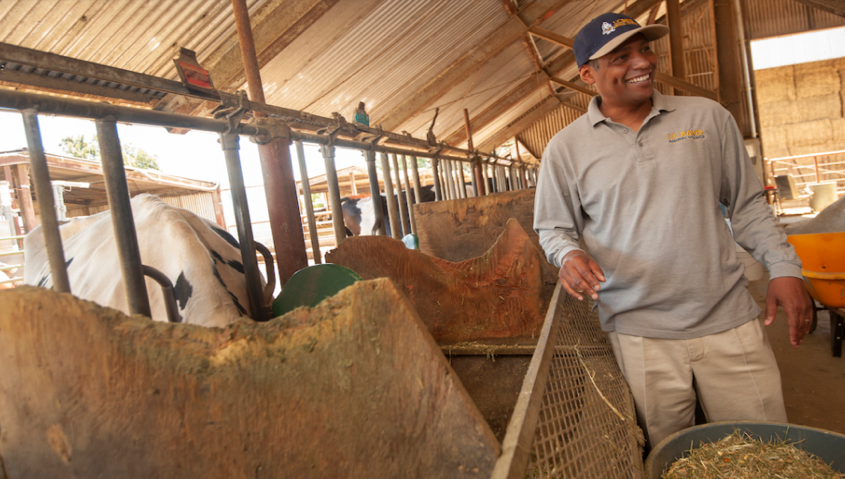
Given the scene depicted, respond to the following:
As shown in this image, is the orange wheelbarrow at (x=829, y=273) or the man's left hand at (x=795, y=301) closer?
the man's left hand at (x=795, y=301)

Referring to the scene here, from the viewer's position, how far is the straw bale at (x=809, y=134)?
49.5 ft

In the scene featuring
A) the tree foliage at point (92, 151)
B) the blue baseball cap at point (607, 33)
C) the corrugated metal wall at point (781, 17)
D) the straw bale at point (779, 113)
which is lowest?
the blue baseball cap at point (607, 33)

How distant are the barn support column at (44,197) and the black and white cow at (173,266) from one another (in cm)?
45

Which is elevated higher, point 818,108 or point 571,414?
point 818,108

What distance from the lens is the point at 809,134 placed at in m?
15.2

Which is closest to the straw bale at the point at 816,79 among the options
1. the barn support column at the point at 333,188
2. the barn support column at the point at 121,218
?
the barn support column at the point at 333,188

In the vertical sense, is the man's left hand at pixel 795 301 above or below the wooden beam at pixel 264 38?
below

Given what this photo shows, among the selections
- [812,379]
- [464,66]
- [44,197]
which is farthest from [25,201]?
[812,379]

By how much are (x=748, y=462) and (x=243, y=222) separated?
1.91 meters

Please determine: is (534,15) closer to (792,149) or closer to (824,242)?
(824,242)

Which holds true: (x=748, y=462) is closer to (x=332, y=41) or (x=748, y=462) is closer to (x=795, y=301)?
(x=795, y=301)

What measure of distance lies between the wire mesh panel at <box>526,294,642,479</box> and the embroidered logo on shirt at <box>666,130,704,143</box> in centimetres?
65

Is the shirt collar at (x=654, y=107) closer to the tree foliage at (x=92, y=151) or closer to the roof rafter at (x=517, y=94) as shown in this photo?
the roof rafter at (x=517, y=94)

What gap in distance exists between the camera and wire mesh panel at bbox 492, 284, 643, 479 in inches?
31.7
